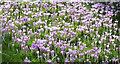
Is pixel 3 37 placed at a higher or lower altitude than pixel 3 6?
lower

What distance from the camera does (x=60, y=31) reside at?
6.41m

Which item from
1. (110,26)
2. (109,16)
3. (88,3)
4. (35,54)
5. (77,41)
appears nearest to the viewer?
(35,54)

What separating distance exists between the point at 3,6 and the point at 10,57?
3355 mm

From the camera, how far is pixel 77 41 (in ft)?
20.5

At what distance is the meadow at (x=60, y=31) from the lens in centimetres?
554

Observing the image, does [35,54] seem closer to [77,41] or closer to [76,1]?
[77,41]

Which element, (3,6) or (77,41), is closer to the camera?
(77,41)

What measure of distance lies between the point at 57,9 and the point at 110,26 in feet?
7.62

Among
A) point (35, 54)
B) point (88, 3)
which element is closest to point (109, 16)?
point (88, 3)

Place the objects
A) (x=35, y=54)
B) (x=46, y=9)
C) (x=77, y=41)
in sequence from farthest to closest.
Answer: (x=46, y=9)
(x=77, y=41)
(x=35, y=54)

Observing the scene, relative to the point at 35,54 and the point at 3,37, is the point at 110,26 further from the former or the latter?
the point at 3,37

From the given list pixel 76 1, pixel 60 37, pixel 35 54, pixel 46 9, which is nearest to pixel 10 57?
pixel 35 54

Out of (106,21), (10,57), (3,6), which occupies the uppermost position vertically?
(3,6)

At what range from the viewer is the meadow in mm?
5539
